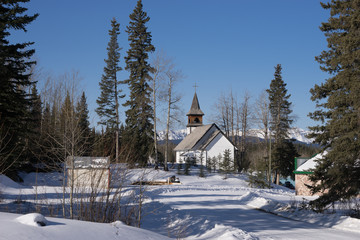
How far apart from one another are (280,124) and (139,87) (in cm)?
1770

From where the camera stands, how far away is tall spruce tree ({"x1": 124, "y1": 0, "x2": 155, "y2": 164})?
37000 millimetres

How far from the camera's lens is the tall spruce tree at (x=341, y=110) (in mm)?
12914

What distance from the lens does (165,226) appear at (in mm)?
11297

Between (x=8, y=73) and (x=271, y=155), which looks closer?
(x=8, y=73)

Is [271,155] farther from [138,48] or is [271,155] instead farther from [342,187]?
[342,187]

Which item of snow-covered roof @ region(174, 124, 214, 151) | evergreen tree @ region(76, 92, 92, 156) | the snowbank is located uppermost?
snow-covered roof @ region(174, 124, 214, 151)

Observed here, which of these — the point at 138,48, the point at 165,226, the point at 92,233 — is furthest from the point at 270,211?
the point at 138,48

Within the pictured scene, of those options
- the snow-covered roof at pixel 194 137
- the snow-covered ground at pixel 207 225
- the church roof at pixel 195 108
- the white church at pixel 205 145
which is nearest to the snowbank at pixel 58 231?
the snow-covered ground at pixel 207 225

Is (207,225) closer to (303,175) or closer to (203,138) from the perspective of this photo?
(303,175)

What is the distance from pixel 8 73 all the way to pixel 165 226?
10661 mm

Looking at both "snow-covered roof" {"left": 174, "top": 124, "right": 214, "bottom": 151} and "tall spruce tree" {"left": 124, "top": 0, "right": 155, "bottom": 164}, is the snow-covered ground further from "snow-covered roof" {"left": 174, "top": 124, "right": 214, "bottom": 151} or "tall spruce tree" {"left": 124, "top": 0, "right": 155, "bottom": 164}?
"snow-covered roof" {"left": 174, "top": 124, "right": 214, "bottom": 151}

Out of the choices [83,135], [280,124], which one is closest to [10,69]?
[83,135]

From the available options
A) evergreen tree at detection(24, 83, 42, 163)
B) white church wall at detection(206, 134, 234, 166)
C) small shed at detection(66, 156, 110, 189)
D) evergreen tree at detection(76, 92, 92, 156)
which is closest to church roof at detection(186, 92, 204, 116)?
white church wall at detection(206, 134, 234, 166)

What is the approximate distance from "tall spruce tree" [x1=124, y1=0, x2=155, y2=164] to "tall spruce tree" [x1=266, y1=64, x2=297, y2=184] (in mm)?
14991
